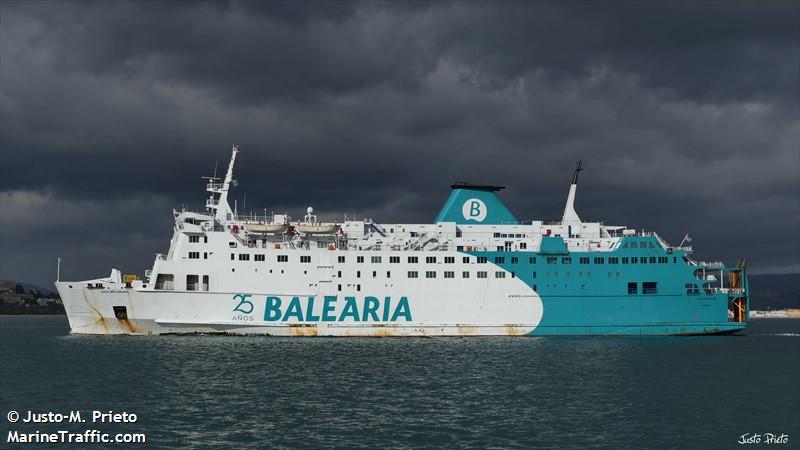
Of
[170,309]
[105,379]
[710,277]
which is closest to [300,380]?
[105,379]

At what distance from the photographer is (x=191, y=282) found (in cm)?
3603

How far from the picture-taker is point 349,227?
3928cm

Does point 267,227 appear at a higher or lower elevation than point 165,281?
higher

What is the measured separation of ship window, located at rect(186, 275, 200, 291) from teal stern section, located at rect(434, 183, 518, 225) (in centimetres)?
1457

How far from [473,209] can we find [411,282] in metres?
6.90

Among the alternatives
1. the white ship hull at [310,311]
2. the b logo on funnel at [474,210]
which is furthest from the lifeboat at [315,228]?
the b logo on funnel at [474,210]

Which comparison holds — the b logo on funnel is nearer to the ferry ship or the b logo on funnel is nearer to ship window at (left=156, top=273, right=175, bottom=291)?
the ferry ship

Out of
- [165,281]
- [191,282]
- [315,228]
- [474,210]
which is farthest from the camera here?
[474,210]

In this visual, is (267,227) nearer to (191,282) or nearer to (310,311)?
(191,282)

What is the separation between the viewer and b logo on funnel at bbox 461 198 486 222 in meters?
41.3

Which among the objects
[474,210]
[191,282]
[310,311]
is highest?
[474,210]

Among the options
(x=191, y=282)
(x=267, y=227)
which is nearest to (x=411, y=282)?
(x=267, y=227)

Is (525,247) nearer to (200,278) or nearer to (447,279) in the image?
(447,279)

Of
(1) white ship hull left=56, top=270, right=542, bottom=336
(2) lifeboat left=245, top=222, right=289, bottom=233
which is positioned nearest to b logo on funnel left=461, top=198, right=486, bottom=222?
(1) white ship hull left=56, top=270, right=542, bottom=336
